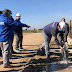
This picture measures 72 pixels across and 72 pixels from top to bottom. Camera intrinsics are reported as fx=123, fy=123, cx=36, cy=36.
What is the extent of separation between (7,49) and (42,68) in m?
1.22

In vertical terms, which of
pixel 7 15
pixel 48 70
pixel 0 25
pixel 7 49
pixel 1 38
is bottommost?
pixel 48 70

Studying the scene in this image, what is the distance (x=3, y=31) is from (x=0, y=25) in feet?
0.62

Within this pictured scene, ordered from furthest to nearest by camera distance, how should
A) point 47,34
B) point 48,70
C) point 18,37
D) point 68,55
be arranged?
point 18,37, point 68,55, point 47,34, point 48,70

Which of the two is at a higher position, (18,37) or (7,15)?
(7,15)

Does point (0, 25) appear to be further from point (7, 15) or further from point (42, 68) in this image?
point (42, 68)

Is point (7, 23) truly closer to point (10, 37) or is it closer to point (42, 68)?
point (10, 37)

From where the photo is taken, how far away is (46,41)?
185 inches

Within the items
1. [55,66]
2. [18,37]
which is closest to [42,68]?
[55,66]

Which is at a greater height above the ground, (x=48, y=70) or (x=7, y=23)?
(x=7, y=23)

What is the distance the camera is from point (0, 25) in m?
3.51

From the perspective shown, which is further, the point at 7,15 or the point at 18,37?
the point at 18,37

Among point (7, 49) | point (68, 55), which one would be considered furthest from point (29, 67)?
point (68, 55)

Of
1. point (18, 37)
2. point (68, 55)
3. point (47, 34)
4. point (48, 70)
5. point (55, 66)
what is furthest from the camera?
point (18, 37)

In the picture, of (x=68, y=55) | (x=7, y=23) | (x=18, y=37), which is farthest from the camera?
(x=18, y=37)
